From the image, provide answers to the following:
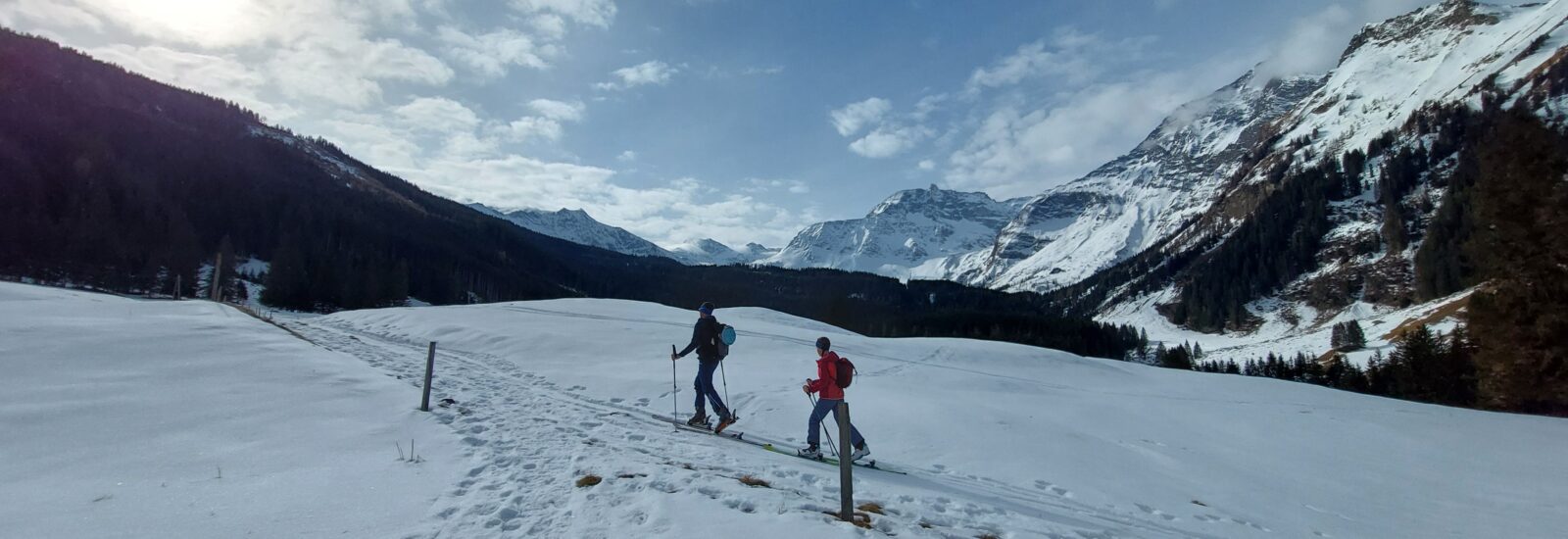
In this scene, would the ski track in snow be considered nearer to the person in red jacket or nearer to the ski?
the ski

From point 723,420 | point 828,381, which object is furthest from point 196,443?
point 828,381

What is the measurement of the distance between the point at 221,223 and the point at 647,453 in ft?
497

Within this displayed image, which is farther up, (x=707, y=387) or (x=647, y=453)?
(x=707, y=387)

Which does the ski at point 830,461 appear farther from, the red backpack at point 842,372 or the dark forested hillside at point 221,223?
the dark forested hillside at point 221,223

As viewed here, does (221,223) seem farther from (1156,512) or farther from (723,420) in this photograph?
(1156,512)

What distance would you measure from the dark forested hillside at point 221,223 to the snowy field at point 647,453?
291 ft

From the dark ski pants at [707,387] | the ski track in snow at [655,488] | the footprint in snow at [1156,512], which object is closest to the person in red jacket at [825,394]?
the ski track in snow at [655,488]

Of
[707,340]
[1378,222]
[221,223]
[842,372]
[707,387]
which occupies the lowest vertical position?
[707,387]

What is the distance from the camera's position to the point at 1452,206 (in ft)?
443

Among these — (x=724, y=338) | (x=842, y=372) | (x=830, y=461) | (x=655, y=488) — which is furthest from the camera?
(x=724, y=338)

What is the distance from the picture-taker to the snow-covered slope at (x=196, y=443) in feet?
17.7

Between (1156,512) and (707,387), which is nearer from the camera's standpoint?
(1156,512)

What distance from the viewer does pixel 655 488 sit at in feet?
23.8

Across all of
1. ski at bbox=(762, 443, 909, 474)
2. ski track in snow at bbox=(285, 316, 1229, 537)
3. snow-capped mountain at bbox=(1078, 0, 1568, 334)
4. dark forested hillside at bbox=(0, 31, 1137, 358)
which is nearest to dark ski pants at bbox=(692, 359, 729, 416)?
ski track in snow at bbox=(285, 316, 1229, 537)
